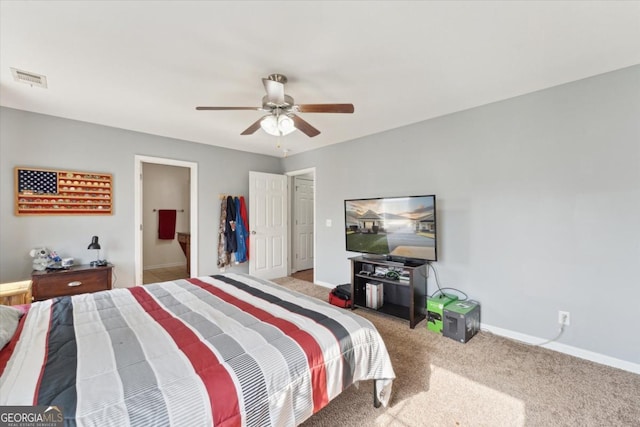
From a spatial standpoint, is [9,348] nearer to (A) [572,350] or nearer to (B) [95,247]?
(B) [95,247]

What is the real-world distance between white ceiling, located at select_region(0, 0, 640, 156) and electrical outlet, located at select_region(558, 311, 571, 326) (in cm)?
203

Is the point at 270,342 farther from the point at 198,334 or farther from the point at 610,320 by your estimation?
the point at 610,320

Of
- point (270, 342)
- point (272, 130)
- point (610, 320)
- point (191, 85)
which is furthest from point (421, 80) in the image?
point (610, 320)

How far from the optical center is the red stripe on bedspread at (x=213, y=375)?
3.26 ft

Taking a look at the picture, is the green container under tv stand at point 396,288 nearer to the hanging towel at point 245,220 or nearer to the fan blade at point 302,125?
the fan blade at point 302,125

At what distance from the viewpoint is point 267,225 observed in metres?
4.92

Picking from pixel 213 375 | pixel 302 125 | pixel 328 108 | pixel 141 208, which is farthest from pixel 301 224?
pixel 213 375

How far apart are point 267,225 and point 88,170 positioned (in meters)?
2.58

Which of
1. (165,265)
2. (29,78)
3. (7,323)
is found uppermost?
(29,78)

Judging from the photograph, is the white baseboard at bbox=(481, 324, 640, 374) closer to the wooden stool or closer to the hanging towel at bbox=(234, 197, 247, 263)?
the hanging towel at bbox=(234, 197, 247, 263)

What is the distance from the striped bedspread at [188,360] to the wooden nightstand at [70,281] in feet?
4.09

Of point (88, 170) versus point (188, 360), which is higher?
point (88, 170)

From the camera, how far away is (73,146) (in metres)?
3.29

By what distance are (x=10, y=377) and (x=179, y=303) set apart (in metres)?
0.90
